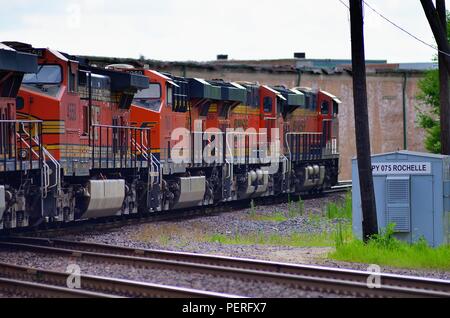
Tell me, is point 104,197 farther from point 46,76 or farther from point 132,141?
point 46,76

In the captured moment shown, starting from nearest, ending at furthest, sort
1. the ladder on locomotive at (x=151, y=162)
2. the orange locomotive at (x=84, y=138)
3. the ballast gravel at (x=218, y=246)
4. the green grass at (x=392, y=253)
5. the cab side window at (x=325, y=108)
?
the ballast gravel at (x=218, y=246)
the green grass at (x=392, y=253)
the orange locomotive at (x=84, y=138)
the ladder on locomotive at (x=151, y=162)
the cab side window at (x=325, y=108)

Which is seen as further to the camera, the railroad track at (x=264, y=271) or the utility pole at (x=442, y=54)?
the utility pole at (x=442, y=54)

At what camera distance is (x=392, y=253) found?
51.5 feet

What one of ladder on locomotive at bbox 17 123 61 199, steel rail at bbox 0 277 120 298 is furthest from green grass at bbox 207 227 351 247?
steel rail at bbox 0 277 120 298

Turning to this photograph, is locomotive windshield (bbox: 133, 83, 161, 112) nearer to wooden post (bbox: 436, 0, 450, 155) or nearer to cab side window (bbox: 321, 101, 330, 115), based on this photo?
wooden post (bbox: 436, 0, 450, 155)

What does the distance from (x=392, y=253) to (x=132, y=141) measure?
9.19 meters

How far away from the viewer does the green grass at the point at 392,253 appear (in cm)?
1526

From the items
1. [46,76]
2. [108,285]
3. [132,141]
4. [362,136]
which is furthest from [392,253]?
[132,141]

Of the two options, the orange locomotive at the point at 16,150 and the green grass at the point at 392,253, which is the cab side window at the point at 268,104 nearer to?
the orange locomotive at the point at 16,150

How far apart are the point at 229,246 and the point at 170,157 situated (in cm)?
737

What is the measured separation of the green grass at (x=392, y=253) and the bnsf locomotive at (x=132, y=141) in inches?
225

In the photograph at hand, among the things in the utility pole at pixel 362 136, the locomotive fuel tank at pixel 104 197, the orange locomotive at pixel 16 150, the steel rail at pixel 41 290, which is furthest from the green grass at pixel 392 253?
the locomotive fuel tank at pixel 104 197
